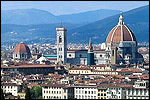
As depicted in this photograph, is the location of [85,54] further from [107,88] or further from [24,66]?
[107,88]

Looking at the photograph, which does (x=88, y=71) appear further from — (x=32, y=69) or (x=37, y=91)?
(x=37, y=91)

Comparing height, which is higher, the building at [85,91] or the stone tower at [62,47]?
the stone tower at [62,47]

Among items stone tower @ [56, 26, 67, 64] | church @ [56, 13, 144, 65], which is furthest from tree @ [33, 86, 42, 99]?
stone tower @ [56, 26, 67, 64]

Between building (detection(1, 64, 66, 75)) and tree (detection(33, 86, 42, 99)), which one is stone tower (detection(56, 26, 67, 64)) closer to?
building (detection(1, 64, 66, 75))

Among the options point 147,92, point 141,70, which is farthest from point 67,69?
point 147,92

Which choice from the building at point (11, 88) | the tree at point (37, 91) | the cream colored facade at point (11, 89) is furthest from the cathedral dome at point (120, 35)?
the tree at point (37, 91)

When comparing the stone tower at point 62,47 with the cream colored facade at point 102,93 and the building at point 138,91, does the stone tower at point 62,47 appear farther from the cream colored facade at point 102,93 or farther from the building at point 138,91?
the building at point 138,91
